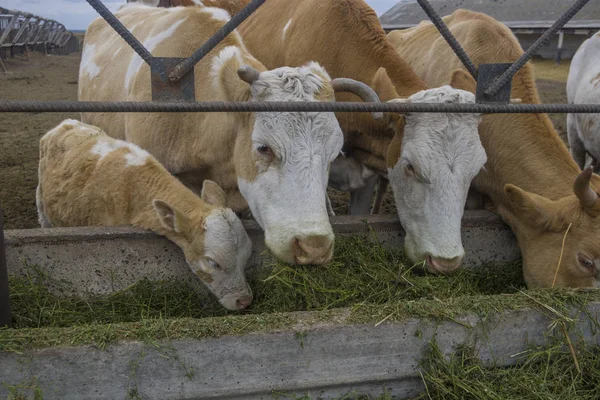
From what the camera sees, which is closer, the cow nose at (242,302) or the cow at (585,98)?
the cow nose at (242,302)

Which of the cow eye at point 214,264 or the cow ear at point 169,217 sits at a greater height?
the cow ear at point 169,217

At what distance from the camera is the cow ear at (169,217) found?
3.13 m

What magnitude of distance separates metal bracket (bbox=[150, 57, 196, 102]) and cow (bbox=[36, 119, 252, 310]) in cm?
90

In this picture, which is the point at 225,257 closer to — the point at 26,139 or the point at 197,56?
the point at 197,56

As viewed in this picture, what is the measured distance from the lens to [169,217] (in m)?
3.20

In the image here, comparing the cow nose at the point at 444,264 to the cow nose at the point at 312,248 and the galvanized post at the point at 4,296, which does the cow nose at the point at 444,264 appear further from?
the galvanized post at the point at 4,296

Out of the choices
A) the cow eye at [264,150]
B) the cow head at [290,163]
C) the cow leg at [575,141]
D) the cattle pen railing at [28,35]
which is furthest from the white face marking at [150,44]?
the cattle pen railing at [28,35]

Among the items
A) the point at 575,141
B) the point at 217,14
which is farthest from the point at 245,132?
the point at 575,141

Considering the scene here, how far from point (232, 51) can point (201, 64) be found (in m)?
0.26

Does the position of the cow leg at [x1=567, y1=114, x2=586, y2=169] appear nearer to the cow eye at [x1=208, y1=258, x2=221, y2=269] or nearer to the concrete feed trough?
the concrete feed trough

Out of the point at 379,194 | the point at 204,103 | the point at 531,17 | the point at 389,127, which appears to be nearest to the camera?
the point at 204,103

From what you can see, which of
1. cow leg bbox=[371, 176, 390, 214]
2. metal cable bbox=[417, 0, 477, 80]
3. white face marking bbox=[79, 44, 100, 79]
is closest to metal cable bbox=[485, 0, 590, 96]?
→ metal cable bbox=[417, 0, 477, 80]

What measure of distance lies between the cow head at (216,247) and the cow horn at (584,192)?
1.92 metres

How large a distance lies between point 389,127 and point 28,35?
29.8m
